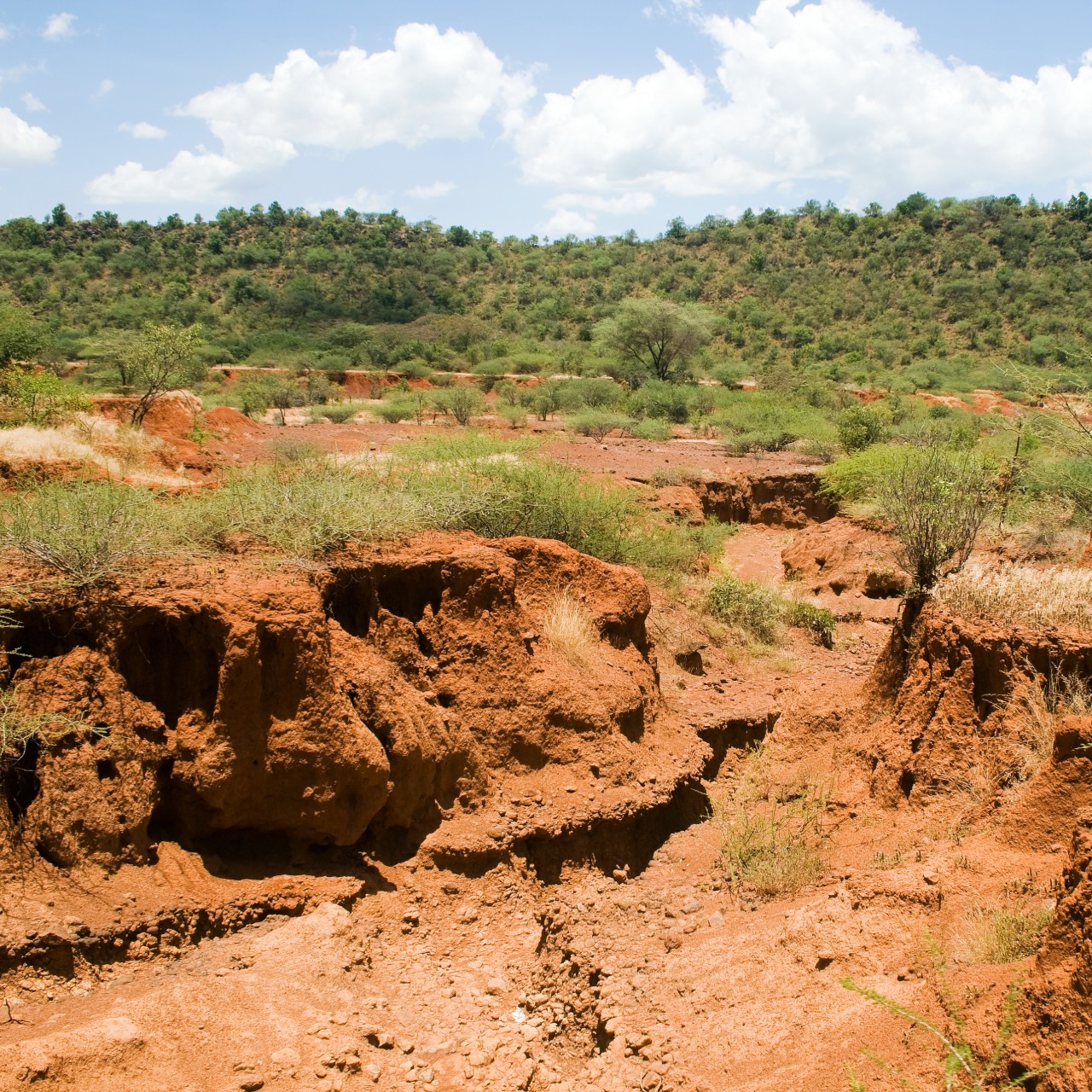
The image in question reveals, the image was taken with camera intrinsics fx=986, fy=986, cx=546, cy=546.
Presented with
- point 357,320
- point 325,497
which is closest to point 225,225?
point 357,320

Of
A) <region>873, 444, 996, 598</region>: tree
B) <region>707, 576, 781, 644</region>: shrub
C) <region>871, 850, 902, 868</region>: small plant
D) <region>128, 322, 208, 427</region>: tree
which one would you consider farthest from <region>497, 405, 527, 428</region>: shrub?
<region>871, 850, 902, 868</region>: small plant

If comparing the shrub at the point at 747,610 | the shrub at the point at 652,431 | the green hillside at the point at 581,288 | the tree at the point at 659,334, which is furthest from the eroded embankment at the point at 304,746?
the green hillside at the point at 581,288

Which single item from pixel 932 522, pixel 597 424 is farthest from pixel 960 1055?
pixel 597 424

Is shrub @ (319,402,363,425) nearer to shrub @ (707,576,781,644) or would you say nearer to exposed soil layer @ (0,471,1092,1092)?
shrub @ (707,576,781,644)

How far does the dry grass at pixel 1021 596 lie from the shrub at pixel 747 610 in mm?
3391

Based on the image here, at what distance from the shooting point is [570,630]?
22.2ft

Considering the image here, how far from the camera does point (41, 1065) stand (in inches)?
134

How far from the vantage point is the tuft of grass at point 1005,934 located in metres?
3.62

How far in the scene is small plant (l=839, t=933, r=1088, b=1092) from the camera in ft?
9.95

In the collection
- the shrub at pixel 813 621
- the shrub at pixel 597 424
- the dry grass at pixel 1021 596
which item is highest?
the shrub at pixel 597 424

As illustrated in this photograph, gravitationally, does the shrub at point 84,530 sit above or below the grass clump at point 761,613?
above

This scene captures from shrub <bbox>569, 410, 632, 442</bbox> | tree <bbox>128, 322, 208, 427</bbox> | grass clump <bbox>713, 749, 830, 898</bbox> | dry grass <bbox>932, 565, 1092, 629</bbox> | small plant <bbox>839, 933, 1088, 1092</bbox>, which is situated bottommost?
grass clump <bbox>713, 749, 830, 898</bbox>

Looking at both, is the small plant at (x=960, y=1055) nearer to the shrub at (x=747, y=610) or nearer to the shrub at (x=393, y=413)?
the shrub at (x=747, y=610)

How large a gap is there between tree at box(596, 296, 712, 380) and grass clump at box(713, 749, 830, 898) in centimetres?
2588
